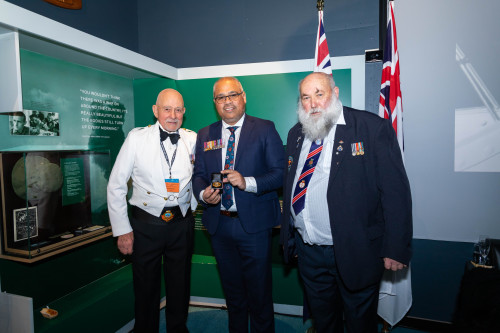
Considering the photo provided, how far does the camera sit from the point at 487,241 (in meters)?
2.57

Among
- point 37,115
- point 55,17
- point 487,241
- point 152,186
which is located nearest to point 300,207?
point 152,186

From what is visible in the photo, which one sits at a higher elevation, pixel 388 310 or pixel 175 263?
pixel 175 263

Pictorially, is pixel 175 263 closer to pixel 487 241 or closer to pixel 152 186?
pixel 152 186

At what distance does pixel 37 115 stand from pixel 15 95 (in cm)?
61

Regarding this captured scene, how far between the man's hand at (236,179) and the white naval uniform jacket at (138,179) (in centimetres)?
53

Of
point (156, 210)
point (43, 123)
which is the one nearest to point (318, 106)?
point (156, 210)

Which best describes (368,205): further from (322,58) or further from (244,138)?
(322,58)

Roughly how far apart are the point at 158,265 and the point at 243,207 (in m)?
0.88

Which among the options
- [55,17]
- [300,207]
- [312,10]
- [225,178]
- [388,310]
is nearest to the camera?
[300,207]

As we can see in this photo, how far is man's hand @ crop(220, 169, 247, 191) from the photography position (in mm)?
2056

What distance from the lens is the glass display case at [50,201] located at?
2.18 metres

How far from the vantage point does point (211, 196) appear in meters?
2.11

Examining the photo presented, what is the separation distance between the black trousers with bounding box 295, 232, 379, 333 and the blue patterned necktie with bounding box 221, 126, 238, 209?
0.53m

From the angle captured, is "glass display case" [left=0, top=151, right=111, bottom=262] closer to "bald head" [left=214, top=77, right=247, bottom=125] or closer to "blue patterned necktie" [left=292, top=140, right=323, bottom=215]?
"bald head" [left=214, top=77, right=247, bottom=125]
